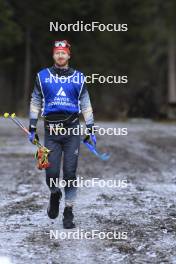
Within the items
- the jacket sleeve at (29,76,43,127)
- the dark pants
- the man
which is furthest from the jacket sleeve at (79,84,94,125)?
the jacket sleeve at (29,76,43,127)

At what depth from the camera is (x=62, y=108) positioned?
6.75 metres

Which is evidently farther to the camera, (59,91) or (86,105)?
(86,105)

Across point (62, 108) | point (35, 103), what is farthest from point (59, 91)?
point (35, 103)

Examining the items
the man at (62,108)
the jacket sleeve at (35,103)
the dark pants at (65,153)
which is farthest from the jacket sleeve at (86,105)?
the jacket sleeve at (35,103)

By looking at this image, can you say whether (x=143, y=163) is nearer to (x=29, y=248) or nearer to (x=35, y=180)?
(x=35, y=180)

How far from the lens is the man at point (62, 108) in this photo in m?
6.75

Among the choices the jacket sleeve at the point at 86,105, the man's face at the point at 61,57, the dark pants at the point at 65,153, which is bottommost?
the dark pants at the point at 65,153

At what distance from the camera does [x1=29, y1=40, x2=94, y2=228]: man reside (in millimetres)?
6750

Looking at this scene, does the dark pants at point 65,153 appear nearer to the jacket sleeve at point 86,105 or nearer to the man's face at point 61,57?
the jacket sleeve at point 86,105

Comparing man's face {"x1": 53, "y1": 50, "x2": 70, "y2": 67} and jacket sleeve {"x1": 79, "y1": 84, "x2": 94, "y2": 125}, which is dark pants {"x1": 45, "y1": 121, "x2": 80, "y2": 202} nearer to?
jacket sleeve {"x1": 79, "y1": 84, "x2": 94, "y2": 125}

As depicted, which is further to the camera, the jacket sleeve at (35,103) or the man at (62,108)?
the jacket sleeve at (35,103)

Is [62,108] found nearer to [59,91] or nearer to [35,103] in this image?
[59,91]

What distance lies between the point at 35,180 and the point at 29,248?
4.70 m

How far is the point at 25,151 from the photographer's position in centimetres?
1484
